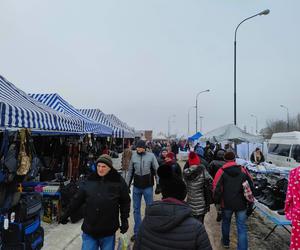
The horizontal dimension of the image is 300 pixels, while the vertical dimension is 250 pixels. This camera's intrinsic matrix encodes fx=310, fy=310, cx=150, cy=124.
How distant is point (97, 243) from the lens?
3461mm

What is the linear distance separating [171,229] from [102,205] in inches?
59.9

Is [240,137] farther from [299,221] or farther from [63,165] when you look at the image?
[299,221]

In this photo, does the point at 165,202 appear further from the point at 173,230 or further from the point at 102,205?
the point at 102,205

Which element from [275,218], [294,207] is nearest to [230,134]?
[275,218]

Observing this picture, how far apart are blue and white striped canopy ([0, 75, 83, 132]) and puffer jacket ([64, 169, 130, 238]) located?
1.56m

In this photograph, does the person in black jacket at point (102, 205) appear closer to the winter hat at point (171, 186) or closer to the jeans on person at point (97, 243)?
the jeans on person at point (97, 243)

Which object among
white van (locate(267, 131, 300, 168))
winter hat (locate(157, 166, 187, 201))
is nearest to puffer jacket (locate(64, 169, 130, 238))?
winter hat (locate(157, 166, 187, 201))

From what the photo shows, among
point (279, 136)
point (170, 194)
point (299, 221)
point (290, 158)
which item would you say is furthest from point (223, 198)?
point (279, 136)

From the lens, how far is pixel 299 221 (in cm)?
347

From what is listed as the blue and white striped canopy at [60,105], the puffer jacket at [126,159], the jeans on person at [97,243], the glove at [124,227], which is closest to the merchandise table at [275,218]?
the glove at [124,227]

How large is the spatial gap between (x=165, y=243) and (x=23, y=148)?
344cm

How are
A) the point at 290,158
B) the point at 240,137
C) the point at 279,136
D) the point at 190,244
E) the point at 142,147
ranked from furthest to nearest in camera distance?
1. the point at 279,136
2. the point at 290,158
3. the point at 240,137
4. the point at 142,147
5. the point at 190,244

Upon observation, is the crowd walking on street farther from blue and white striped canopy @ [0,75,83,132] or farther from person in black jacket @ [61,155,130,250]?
blue and white striped canopy @ [0,75,83,132]

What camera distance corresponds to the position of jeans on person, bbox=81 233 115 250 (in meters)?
3.41
